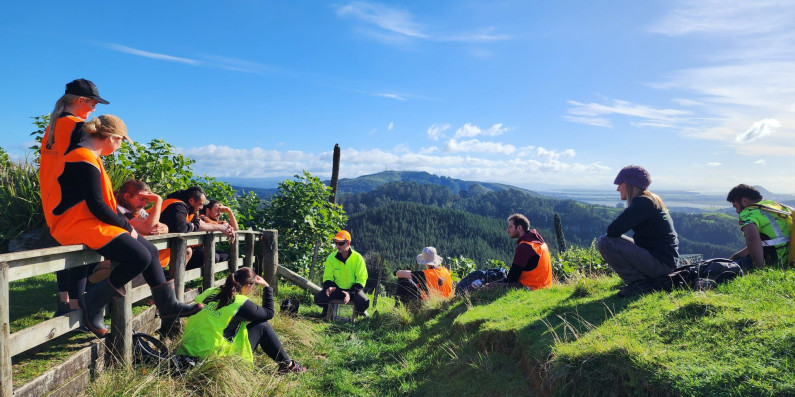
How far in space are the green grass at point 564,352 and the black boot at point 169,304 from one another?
795mm

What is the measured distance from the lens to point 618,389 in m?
3.45

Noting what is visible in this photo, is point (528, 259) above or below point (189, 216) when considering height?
below

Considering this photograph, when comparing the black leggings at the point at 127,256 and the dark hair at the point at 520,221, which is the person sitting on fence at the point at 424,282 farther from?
the black leggings at the point at 127,256

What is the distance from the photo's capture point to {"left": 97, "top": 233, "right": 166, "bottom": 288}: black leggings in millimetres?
3929

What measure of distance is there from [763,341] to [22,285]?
984 cm

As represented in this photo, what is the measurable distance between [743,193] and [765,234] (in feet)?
1.95

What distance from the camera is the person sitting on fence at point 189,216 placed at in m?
5.94

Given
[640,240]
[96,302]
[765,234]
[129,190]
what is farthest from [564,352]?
[129,190]

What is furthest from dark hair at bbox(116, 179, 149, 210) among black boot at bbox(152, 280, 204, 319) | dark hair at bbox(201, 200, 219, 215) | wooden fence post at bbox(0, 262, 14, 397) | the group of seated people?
wooden fence post at bbox(0, 262, 14, 397)

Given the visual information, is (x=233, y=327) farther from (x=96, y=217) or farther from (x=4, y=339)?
(x=4, y=339)

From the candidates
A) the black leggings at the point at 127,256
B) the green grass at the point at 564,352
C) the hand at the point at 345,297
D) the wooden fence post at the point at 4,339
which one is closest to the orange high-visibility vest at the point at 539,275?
the green grass at the point at 564,352

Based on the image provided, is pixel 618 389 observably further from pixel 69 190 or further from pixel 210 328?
pixel 69 190

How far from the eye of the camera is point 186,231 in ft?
19.7

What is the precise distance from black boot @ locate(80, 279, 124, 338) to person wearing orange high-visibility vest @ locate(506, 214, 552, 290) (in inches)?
217
